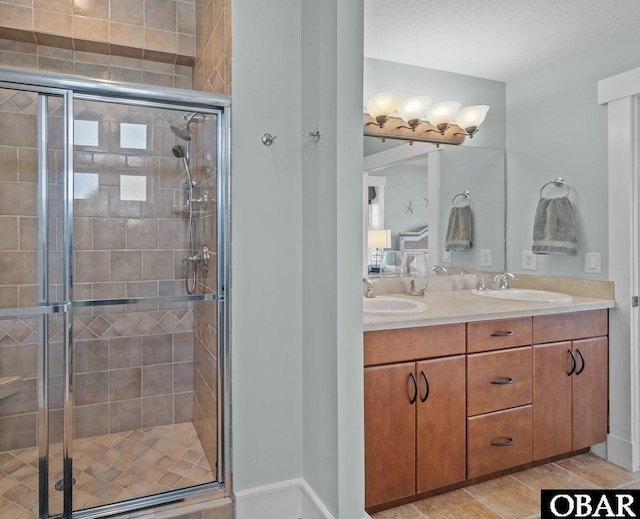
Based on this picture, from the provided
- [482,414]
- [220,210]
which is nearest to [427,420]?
[482,414]

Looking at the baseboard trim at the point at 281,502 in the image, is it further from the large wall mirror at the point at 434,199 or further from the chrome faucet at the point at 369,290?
the large wall mirror at the point at 434,199

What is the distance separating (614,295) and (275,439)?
2.02 meters

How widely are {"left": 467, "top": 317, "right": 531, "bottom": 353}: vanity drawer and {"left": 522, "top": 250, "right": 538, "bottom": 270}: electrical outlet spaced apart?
87 cm

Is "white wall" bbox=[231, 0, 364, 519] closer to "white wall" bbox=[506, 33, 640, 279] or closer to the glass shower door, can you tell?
the glass shower door

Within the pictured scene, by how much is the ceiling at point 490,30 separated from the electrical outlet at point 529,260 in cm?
123

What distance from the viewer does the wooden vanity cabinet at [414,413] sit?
1.89 meters

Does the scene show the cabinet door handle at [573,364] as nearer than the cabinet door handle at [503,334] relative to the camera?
No

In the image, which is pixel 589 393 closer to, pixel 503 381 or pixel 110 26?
pixel 503 381

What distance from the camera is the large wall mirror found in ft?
8.81

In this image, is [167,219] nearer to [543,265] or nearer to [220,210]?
[220,210]

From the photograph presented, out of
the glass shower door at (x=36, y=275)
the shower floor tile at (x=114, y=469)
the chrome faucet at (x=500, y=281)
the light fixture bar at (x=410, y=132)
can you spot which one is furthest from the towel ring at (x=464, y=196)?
the glass shower door at (x=36, y=275)

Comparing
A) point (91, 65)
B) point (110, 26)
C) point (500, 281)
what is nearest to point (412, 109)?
point (500, 281)

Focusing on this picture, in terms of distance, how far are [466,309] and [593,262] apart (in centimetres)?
99

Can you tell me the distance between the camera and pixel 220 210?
184 centimetres
